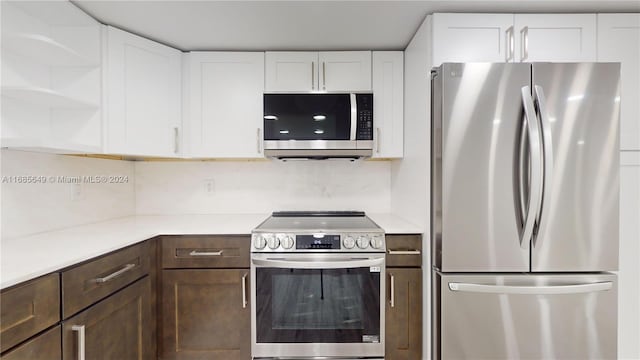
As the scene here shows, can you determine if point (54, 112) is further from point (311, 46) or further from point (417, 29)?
point (417, 29)

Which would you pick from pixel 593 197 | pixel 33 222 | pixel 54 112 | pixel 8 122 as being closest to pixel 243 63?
pixel 54 112

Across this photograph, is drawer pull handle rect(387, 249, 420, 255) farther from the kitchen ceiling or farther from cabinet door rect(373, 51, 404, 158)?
the kitchen ceiling

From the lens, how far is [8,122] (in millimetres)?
1388

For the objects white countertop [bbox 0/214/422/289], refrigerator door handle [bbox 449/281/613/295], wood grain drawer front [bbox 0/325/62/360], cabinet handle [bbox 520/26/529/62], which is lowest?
wood grain drawer front [bbox 0/325/62/360]

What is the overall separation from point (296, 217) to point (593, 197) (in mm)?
1648

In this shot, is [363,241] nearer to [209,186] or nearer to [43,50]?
[209,186]

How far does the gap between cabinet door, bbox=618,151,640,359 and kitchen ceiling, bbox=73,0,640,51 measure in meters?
0.82

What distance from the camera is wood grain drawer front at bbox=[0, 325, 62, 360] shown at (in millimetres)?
944

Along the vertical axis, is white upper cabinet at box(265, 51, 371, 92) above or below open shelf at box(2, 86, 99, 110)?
above

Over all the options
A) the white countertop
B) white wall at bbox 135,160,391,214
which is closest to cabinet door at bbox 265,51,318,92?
white wall at bbox 135,160,391,214

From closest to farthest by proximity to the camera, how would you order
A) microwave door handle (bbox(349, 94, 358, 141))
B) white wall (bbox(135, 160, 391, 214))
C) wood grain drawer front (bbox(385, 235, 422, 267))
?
wood grain drawer front (bbox(385, 235, 422, 267)), microwave door handle (bbox(349, 94, 358, 141)), white wall (bbox(135, 160, 391, 214))

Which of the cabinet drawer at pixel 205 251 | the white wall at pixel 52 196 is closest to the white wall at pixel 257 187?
the white wall at pixel 52 196

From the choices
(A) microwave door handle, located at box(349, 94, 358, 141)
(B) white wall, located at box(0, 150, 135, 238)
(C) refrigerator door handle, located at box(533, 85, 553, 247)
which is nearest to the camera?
(C) refrigerator door handle, located at box(533, 85, 553, 247)

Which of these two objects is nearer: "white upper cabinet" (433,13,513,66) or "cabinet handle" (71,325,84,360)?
"cabinet handle" (71,325,84,360)
